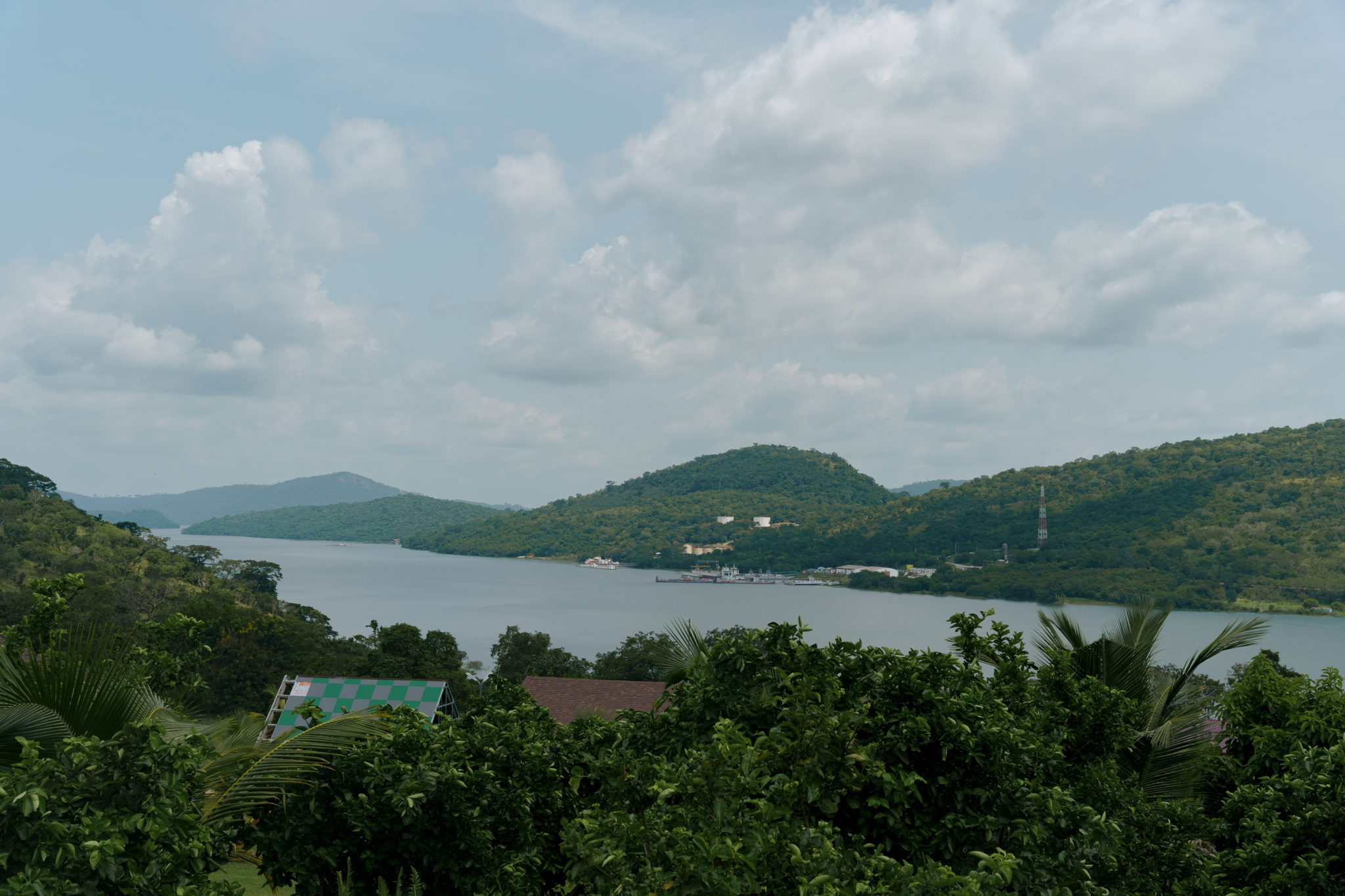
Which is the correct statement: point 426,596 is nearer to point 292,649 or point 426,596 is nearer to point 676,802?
point 292,649

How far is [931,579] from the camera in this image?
65812 millimetres

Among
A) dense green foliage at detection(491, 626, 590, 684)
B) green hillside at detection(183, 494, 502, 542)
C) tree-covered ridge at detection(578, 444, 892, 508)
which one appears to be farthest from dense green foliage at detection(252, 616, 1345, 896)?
green hillside at detection(183, 494, 502, 542)

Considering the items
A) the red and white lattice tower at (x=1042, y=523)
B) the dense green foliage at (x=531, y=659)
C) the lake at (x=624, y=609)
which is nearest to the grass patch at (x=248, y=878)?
the dense green foliage at (x=531, y=659)

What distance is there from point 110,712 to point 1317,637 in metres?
53.1

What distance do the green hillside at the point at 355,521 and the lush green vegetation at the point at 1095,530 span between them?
174ft

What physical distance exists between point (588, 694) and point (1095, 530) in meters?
59.0

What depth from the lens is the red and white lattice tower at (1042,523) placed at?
67.9 metres

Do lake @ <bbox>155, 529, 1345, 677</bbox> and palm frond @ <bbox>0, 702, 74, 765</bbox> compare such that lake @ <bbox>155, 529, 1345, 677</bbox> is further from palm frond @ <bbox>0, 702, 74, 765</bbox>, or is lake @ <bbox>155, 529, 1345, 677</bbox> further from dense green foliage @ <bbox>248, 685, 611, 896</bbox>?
palm frond @ <bbox>0, 702, 74, 765</bbox>

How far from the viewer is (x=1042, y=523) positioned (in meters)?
69.3

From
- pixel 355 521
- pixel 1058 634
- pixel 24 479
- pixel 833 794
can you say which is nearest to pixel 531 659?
pixel 1058 634

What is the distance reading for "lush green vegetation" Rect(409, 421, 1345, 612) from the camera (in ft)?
172

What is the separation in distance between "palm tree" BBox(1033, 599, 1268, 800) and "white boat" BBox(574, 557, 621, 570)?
91.4m

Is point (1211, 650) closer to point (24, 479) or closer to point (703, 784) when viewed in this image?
point (703, 784)

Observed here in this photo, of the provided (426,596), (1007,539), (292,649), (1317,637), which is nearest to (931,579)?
(1007,539)
